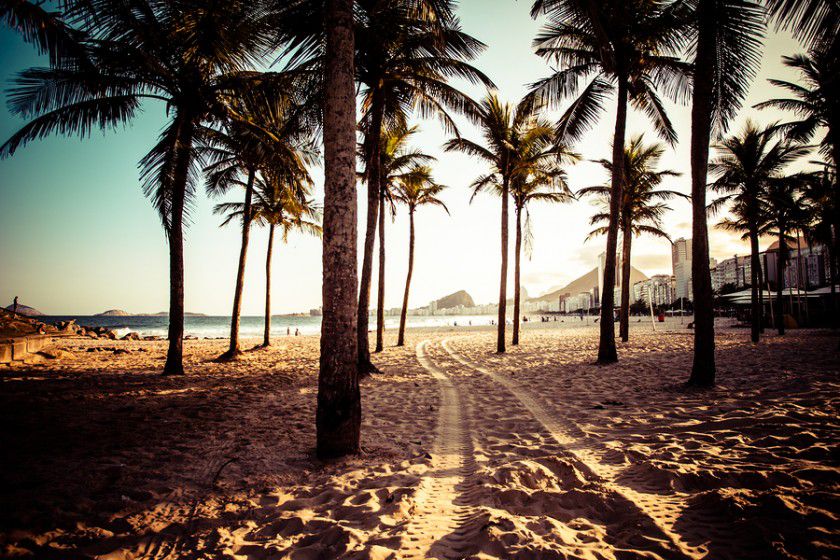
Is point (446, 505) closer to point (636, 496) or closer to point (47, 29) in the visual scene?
point (636, 496)

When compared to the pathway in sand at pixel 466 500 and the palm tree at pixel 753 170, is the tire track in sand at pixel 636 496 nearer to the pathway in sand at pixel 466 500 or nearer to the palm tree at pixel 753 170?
the pathway in sand at pixel 466 500

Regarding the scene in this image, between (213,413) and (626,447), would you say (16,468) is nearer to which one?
(213,413)

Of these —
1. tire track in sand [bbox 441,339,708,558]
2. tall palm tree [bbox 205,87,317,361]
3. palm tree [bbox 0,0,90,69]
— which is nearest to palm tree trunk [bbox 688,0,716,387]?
tire track in sand [bbox 441,339,708,558]

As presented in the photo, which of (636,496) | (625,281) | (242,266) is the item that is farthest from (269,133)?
(625,281)

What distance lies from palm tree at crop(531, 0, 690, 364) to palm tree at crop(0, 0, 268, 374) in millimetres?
6829

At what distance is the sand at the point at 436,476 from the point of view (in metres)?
2.17

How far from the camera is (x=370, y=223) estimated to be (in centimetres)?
928

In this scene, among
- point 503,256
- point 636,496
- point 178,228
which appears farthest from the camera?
point 503,256

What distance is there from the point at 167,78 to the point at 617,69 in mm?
10621

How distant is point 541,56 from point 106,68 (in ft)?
37.3

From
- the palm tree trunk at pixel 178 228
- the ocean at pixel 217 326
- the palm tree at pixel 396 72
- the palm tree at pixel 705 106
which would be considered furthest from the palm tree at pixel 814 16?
the ocean at pixel 217 326

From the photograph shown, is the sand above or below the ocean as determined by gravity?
above

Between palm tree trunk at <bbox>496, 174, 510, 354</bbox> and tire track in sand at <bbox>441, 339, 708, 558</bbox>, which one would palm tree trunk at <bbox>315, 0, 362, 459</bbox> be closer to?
tire track in sand at <bbox>441, 339, 708, 558</bbox>

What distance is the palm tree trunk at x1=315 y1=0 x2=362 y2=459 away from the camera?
11.7 ft
